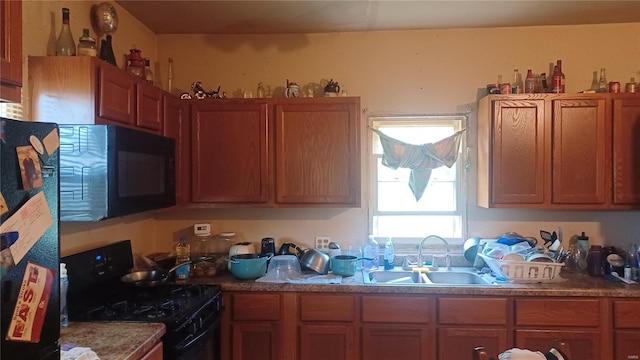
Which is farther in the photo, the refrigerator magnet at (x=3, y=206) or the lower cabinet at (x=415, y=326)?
the lower cabinet at (x=415, y=326)

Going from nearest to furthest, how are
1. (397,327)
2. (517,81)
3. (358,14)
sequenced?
(397,327)
(358,14)
(517,81)

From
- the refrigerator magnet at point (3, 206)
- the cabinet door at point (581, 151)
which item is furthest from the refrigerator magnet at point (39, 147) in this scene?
the cabinet door at point (581, 151)

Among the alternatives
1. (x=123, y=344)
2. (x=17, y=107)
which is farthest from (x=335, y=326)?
(x=17, y=107)

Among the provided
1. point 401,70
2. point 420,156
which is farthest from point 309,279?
point 401,70

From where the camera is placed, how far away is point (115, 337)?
5.56 feet

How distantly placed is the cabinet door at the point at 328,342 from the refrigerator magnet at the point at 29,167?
1.77 m

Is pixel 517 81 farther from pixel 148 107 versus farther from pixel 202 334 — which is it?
pixel 202 334

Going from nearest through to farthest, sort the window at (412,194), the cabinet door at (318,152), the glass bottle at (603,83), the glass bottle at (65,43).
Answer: the glass bottle at (65,43) < the cabinet door at (318,152) < the glass bottle at (603,83) < the window at (412,194)

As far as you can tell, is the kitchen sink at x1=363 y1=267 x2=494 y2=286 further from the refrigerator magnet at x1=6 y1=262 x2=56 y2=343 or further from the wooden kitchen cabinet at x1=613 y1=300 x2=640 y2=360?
the refrigerator magnet at x1=6 y1=262 x2=56 y2=343

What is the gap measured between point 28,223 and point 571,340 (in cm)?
265

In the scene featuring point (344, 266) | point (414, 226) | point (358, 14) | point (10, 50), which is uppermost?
point (358, 14)

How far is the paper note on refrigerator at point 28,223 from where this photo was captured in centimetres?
102

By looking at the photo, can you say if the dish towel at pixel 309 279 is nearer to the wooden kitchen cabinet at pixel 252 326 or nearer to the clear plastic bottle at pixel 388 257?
the wooden kitchen cabinet at pixel 252 326

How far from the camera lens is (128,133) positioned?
196 cm
